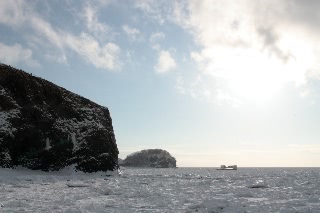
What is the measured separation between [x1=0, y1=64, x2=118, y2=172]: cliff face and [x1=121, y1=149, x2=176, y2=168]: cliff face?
14732 centimetres

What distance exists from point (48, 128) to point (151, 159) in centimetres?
15582

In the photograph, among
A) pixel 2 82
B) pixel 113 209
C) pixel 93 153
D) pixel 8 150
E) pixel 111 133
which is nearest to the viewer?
pixel 113 209

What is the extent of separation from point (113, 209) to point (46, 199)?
307 centimetres

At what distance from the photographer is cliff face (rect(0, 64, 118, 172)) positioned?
95.5 ft

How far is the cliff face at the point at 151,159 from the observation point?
183750mm

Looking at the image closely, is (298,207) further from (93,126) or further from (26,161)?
(93,126)

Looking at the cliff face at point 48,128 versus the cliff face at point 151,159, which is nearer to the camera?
the cliff face at point 48,128

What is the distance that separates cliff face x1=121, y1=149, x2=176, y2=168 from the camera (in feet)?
603

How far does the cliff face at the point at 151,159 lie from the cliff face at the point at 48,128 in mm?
147322

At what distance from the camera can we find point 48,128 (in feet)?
104

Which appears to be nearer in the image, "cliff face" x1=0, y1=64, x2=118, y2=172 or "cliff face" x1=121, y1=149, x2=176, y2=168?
"cliff face" x1=0, y1=64, x2=118, y2=172

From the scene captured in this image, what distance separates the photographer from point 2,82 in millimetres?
31656

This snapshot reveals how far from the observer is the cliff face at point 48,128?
95.5 ft

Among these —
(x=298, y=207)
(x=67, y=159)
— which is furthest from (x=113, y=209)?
(x=67, y=159)
